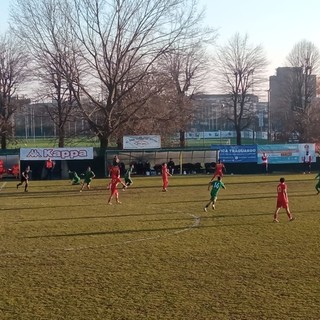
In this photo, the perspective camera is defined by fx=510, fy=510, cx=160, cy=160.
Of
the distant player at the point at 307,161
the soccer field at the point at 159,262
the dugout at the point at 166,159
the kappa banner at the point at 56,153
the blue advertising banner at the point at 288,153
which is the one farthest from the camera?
the blue advertising banner at the point at 288,153

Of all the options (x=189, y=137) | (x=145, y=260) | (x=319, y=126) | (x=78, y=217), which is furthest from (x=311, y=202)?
(x=189, y=137)

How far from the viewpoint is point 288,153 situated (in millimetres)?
44438

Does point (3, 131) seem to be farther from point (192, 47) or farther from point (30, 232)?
point (30, 232)

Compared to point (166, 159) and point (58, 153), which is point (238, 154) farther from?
point (58, 153)

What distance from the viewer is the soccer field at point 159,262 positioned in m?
9.11

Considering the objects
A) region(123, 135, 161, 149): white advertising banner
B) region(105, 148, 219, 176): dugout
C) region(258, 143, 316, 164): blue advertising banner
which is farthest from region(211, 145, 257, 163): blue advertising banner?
region(123, 135, 161, 149): white advertising banner

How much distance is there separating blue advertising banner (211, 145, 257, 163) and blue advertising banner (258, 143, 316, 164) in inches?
35.0

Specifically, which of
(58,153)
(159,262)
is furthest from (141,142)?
(159,262)

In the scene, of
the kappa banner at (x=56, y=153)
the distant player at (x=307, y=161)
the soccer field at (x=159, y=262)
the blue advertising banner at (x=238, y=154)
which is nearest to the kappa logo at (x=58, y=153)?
the kappa banner at (x=56, y=153)

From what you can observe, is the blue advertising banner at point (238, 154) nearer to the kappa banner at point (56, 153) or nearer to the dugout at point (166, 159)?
the dugout at point (166, 159)

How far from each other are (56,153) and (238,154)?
1534 centimetres

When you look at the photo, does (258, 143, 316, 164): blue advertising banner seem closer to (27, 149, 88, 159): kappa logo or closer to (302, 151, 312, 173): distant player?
(302, 151, 312, 173): distant player

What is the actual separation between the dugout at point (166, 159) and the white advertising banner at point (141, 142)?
1.63 ft

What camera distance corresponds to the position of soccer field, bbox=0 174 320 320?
29.9 ft
